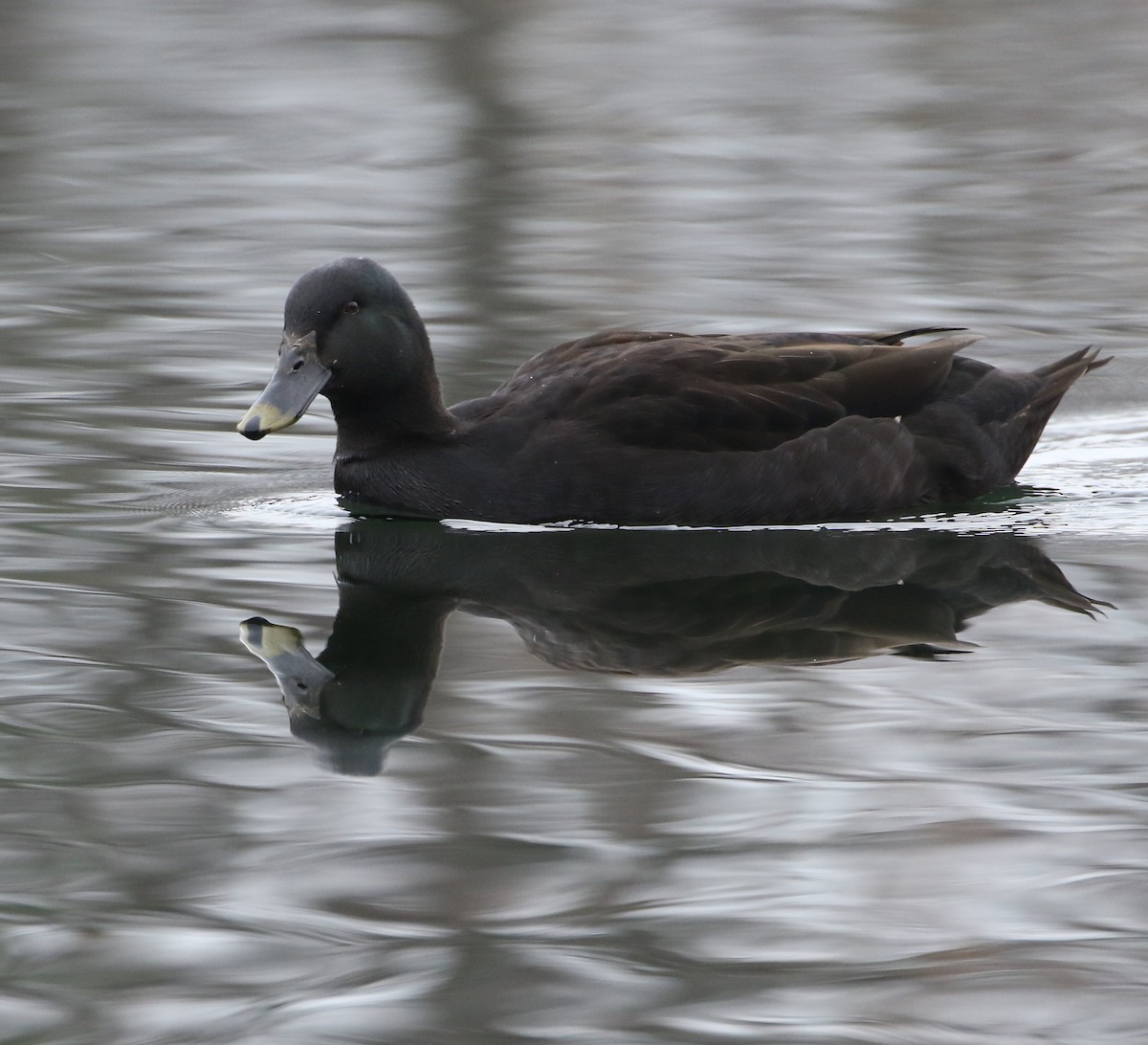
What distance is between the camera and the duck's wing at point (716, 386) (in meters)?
7.78

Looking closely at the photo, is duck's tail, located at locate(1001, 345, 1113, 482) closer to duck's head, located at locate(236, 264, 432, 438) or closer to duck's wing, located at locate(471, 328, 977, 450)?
duck's wing, located at locate(471, 328, 977, 450)

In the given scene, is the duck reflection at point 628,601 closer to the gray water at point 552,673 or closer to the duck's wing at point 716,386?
the gray water at point 552,673

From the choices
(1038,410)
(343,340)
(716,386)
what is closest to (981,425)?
(1038,410)

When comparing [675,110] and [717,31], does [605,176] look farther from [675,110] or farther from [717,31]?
[717,31]

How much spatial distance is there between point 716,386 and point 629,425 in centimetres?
41

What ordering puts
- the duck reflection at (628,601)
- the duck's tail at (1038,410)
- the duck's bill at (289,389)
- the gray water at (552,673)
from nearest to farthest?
the gray water at (552,673) → the duck reflection at (628,601) → the duck's bill at (289,389) → the duck's tail at (1038,410)

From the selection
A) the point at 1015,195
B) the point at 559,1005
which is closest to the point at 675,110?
the point at 1015,195

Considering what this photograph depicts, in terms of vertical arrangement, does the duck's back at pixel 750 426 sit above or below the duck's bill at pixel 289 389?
below

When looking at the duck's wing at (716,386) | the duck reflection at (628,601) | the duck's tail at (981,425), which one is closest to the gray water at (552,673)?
the duck reflection at (628,601)

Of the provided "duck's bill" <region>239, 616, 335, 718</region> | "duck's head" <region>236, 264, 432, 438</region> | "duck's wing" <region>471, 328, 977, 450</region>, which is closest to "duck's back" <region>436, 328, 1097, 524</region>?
"duck's wing" <region>471, 328, 977, 450</region>

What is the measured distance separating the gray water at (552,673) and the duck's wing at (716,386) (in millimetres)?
477

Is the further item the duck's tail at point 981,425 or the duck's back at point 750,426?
the duck's tail at point 981,425

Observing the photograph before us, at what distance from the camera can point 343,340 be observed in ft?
25.4

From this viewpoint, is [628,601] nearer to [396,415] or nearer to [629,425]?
[629,425]
